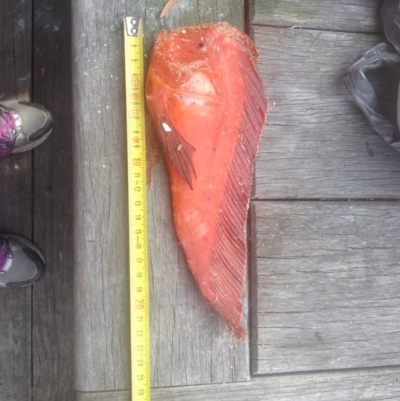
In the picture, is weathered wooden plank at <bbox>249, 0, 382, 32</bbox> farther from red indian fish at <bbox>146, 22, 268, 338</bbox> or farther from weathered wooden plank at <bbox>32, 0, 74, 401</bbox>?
weathered wooden plank at <bbox>32, 0, 74, 401</bbox>

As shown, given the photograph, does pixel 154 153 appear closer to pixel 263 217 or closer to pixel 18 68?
pixel 263 217

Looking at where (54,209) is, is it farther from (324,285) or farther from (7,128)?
(324,285)

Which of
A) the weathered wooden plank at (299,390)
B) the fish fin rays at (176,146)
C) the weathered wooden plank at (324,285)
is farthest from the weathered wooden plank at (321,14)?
the weathered wooden plank at (299,390)

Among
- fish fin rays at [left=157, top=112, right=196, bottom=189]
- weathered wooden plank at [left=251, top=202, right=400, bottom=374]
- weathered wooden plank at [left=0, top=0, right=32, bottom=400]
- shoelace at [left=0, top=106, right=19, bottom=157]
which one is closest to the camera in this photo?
fish fin rays at [left=157, top=112, right=196, bottom=189]

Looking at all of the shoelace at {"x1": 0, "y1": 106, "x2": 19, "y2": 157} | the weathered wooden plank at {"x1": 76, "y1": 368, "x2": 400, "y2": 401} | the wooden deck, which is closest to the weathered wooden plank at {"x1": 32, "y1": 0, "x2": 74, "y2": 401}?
the shoelace at {"x1": 0, "y1": 106, "x2": 19, "y2": 157}

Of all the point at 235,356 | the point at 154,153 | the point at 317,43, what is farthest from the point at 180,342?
the point at 317,43

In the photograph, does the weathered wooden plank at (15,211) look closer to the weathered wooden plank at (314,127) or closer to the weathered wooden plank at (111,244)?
the weathered wooden plank at (111,244)

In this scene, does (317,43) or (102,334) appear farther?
(317,43)
